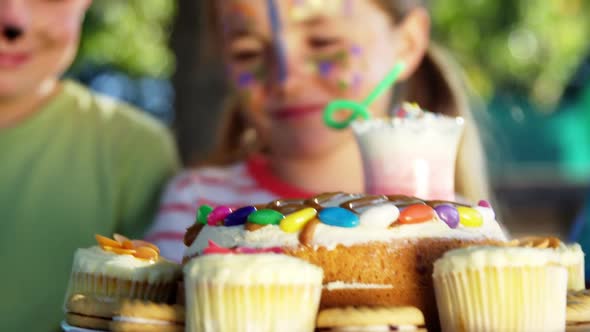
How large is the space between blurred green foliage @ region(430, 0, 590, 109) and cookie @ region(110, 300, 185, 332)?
9.54 meters

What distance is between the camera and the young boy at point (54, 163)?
7.44 feet

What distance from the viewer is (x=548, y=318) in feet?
3.53

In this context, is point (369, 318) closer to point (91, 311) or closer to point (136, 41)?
point (91, 311)

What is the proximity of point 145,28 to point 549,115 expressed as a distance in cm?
504

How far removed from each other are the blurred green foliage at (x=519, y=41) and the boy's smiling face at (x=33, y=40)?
8377 mm

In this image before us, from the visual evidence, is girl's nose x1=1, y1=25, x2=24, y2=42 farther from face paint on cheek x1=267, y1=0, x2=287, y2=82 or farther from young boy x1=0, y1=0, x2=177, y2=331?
face paint on cheek x1=267, y1=0, x2=287, y2=82

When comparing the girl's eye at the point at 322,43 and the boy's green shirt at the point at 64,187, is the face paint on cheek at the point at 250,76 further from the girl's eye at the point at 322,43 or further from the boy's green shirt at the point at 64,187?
the boy's green shirt at the point at 64,187

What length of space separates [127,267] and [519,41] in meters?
11.5

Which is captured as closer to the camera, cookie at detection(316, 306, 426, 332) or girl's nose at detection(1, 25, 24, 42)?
cookie at detection(316, 306, 426, 332)

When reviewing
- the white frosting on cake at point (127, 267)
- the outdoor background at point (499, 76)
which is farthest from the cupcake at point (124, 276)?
the outdoor background at point (499, 76)

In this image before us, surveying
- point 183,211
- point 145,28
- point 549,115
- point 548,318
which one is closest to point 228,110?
point 183,211

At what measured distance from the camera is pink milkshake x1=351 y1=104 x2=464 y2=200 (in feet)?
4.75

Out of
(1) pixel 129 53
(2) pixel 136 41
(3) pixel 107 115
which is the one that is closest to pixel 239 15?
(3) pixel 107 115

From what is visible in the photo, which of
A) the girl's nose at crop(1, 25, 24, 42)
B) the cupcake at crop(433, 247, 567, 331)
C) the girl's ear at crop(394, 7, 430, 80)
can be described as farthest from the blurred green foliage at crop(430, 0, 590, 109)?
the cupcake at crop(433, 247, 567, 331)
